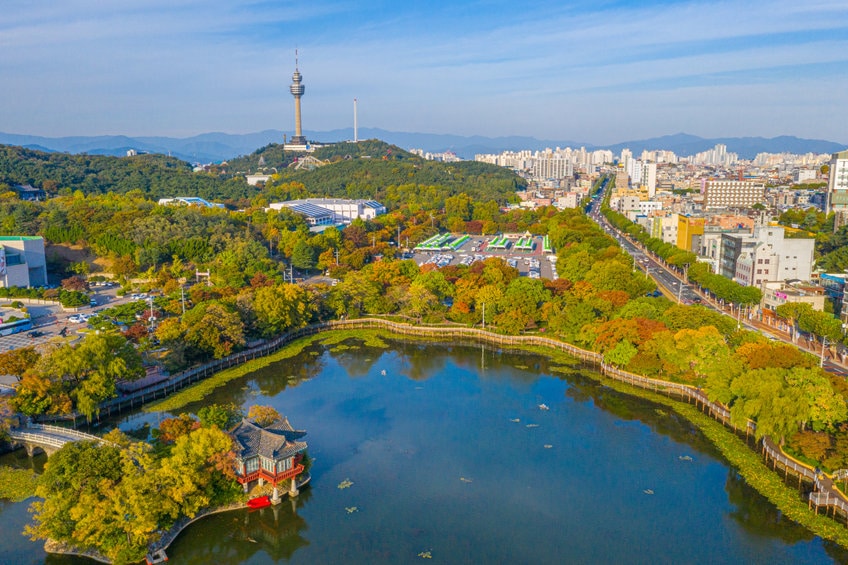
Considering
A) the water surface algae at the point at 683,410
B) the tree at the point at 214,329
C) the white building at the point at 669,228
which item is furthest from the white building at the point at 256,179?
the tree at the point at 214,329

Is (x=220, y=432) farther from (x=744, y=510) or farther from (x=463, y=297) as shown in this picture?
(x=463, y=297)

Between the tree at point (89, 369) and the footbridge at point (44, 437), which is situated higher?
the tree at point (89, 369)

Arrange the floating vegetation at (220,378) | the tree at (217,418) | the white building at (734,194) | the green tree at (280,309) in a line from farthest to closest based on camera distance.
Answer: the white building at (734,194)
the green tree at (280,309)
the floating vegetation at (220,378)
the tree at (217,418)

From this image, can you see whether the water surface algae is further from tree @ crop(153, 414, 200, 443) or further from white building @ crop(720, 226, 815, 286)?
white building @ crop(720, 226, 815, 286)

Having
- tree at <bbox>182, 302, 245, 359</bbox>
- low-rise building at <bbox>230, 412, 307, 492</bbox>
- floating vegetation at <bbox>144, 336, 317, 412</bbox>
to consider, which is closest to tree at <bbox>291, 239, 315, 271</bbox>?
floating vegetation at <bbox>144, 336, 317, 412</bbox>

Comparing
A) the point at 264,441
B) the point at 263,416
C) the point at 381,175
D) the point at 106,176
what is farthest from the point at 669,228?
the point at 106,176

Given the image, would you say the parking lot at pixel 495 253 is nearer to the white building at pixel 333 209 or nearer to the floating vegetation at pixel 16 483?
the white building at pixel 333 209
